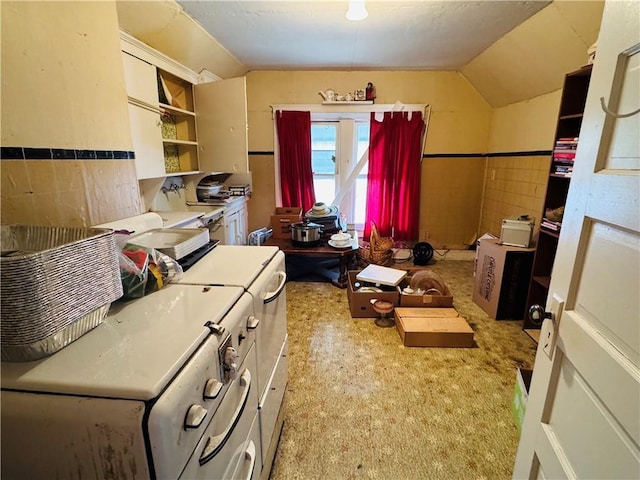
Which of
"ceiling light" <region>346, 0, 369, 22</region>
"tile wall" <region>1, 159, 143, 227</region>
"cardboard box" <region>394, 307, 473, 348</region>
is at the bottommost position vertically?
"cardboard box" <region>394, 307, 473, 348</region>

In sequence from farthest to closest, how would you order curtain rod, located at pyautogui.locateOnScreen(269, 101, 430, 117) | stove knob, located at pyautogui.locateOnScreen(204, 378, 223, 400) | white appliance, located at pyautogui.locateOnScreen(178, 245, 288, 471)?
curtain rod, located at pyautogui.locateOnScreen(269, 101, 430, 117), white appliance, located at pyautogui.locateOnScreen(178, 245, 288, 471), stove knob, located at pyautogui.locateOnScreen(204, 378, 223, 400)

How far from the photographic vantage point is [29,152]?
3.19 feet

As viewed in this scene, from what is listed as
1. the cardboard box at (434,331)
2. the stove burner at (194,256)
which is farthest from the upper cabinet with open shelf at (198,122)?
the cardboard box at (434,331)

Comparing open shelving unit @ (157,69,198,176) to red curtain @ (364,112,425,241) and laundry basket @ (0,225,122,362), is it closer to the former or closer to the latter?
red curtain @ (364,112,425,241)

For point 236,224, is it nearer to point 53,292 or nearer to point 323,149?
point 323,149

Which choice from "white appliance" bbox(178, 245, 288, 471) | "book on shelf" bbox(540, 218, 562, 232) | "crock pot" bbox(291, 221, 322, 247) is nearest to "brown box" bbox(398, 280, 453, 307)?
"book on shelf" bbox(540, 218, 562, 232)

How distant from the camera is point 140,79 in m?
2.21

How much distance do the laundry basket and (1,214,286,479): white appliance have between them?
0.04m

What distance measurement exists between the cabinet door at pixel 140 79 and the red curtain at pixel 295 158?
6.08ft

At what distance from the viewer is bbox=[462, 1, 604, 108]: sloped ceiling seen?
2.17m

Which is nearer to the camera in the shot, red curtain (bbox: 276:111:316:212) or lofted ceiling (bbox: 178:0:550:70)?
lofted ceiling (bbox: 178:0:550:70)

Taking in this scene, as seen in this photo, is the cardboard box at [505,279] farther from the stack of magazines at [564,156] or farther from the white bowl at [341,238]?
the white bowl at [341,238]

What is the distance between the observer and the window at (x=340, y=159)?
4.20 meters

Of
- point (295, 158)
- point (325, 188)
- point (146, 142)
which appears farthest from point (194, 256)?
point (325, 188)
